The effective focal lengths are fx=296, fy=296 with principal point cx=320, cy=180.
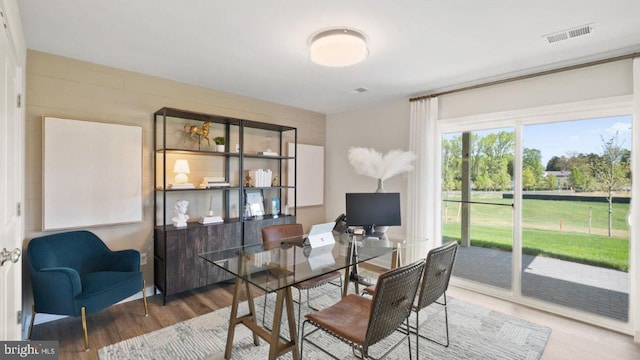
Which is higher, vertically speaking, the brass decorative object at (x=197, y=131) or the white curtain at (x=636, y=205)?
the brass decorative object at (x=197, y=131)

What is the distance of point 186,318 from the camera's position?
2.89 metres

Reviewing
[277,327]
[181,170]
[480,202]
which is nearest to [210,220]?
[181,170]

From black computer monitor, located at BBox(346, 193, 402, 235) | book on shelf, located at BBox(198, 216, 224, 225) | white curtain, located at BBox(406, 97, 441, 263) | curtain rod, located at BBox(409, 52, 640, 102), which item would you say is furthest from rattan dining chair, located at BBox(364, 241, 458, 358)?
book on shelf, located at BBox(198, 216, 224, 225)

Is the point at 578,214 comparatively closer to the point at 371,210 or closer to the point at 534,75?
the point at 534,75

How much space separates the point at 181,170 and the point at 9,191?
163cm

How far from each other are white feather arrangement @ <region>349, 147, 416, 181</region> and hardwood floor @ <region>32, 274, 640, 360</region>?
165 centimetres

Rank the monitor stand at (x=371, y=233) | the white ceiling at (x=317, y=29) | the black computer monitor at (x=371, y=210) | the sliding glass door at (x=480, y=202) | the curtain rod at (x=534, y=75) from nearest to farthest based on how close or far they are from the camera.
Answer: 1. the white ceiling at (x=317, y=29)
2. the curtain rod at (x=534, y=75)
3. the monitor stand at (x=371, y=233)
4. the black computer monitor at (x=371, y=210)
5. the sliding glass door at (x=480, y=202)

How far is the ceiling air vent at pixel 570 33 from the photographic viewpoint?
222 centimetres

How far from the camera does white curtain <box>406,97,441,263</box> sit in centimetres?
381

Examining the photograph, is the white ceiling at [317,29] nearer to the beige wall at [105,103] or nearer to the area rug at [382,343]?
the beige wall at [105,103]

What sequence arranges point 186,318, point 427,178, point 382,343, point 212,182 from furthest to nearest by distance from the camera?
1. point 427,178
2. point 212,182
3. point 186,318
4. point 382,343

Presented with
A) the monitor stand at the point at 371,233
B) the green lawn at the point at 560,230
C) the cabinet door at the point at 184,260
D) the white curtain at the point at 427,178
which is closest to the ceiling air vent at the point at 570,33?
the white curtain at the point at 427,178

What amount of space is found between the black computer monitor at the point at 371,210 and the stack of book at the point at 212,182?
1589 mm

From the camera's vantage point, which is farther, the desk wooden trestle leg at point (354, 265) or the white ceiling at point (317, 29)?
the desk wooden trestle leg at point (354, 265)
